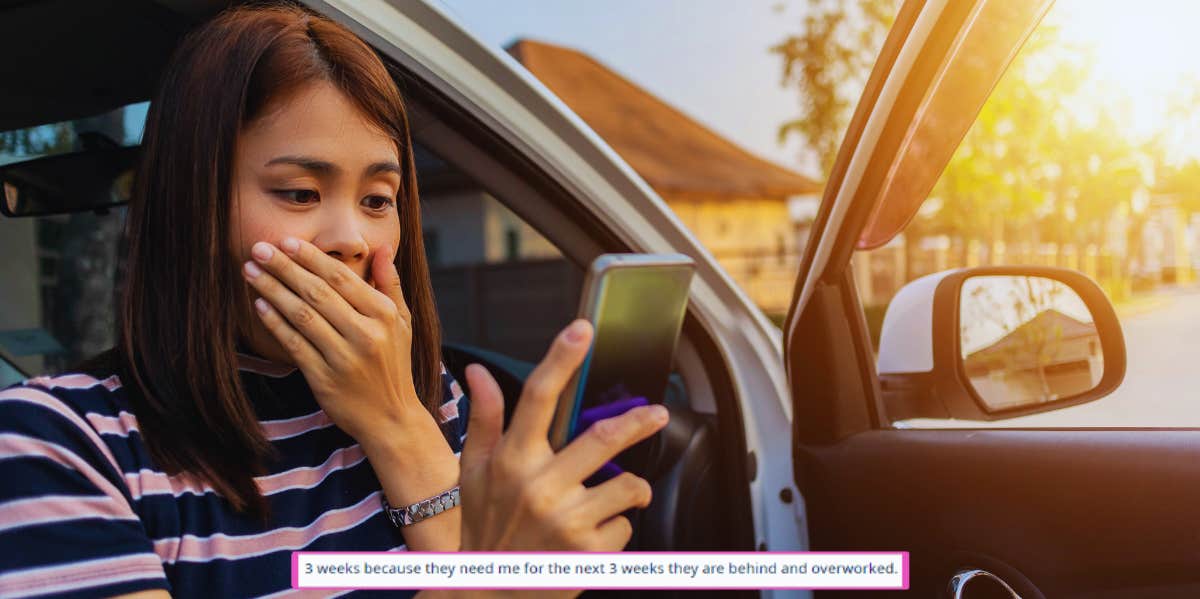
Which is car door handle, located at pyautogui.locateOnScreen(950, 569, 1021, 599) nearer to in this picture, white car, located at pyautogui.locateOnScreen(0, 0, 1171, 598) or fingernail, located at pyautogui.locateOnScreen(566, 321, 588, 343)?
white car, located at pyautogui.locateOnScreen(0, 0, 1171, 598)

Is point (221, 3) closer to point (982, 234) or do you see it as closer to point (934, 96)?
point (934, 96)

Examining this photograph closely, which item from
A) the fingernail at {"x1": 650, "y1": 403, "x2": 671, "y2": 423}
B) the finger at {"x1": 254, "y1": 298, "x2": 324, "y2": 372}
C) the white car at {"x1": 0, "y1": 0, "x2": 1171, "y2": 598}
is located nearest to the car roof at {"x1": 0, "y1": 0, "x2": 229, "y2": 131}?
the white car at {"x1": 0, "y1": 0, "x2": 1171, "y2": 598}

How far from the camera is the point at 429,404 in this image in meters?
1.58

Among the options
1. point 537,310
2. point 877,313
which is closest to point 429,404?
point 877,313

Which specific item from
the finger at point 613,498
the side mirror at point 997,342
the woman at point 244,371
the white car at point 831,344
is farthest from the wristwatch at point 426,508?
the side mirror at point 997,342

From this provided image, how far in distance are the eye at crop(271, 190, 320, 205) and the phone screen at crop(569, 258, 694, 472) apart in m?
0.50

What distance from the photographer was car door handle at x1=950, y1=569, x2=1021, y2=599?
4.89 feet

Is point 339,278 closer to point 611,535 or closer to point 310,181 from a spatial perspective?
point 310,181

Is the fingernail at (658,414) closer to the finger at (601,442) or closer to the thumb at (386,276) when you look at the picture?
the finger at (601,442)

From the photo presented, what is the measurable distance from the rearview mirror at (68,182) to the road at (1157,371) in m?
2.03

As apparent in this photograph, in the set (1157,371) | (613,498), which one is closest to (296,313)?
(613,498)

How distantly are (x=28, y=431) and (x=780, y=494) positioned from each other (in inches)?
57.7

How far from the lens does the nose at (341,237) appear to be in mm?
1279

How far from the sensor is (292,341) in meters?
1.18
